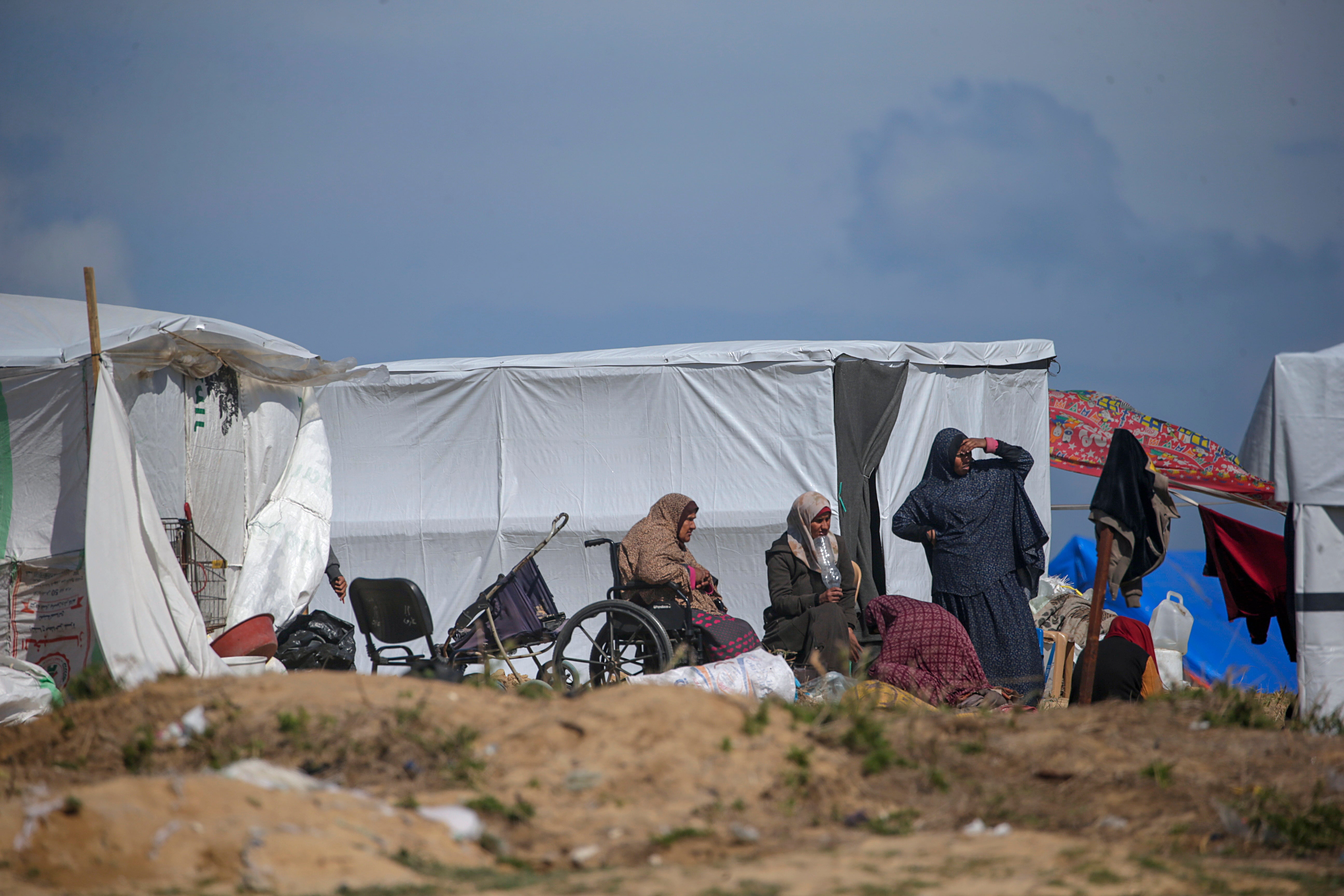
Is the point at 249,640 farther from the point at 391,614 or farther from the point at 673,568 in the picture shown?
the point at 673,568

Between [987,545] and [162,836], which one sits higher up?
[987,545]

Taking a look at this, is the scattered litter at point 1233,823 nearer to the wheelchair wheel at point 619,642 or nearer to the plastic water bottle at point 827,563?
the wheelchair wheel at point 619,642

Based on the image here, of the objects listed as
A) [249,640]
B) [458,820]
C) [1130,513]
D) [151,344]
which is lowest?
[249,640]

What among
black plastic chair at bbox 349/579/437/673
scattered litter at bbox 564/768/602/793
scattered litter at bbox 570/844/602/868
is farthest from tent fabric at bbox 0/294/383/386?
scattered litter at bbox 570/844/602/868

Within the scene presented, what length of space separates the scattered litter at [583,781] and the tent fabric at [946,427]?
5560mm

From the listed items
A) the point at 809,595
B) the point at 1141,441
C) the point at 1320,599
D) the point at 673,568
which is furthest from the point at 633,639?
the point at 1141,441

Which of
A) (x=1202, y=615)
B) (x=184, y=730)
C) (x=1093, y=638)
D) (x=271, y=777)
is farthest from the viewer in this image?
(x=1202, y=615)

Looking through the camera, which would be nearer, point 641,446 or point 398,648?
point 398,648

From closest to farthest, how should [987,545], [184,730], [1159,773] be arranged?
[1159,773]
[184,730]
[987,545]

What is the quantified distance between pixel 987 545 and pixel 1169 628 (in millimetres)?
1849

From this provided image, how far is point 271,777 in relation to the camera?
2533mm

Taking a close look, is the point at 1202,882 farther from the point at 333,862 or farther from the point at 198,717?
the point at 198,717

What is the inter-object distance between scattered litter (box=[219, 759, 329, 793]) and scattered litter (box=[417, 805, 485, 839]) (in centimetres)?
28

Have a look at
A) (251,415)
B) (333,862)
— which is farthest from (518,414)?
(333,862)
